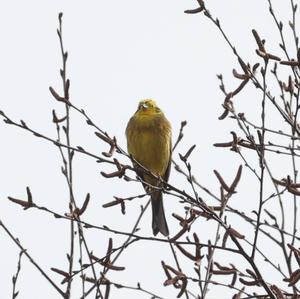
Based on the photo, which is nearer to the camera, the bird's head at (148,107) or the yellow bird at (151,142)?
the yellow bird at (151,142)

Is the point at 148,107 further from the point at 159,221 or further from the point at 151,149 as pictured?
the point at 159,221

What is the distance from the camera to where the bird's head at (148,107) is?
7457 millimetres

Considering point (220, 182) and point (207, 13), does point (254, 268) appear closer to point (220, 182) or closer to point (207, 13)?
point (220, 182)

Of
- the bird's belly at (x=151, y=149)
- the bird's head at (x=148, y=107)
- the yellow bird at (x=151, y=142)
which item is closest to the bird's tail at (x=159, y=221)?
the yellow bird at (x=151, y=142)

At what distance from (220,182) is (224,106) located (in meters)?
0.55

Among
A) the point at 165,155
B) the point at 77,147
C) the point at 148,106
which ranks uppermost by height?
the point at 148,106

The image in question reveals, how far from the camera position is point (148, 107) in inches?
297

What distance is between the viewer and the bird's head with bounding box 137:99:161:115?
24.5 feet

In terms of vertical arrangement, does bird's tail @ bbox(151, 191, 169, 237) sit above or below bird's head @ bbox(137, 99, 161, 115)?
below

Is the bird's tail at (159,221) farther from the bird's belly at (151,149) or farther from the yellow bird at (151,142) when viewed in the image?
the bird's belly at (151,149)

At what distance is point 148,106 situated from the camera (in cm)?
756

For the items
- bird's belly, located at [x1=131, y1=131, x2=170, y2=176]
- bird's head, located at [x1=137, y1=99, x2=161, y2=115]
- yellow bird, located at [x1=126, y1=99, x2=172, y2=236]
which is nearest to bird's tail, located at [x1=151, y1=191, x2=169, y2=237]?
yellow bird, located at [x1=126, y1=99, x2=172, y2=236]

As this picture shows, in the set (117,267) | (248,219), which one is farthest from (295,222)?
(117,267)

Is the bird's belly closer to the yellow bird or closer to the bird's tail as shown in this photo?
the yellow bird
